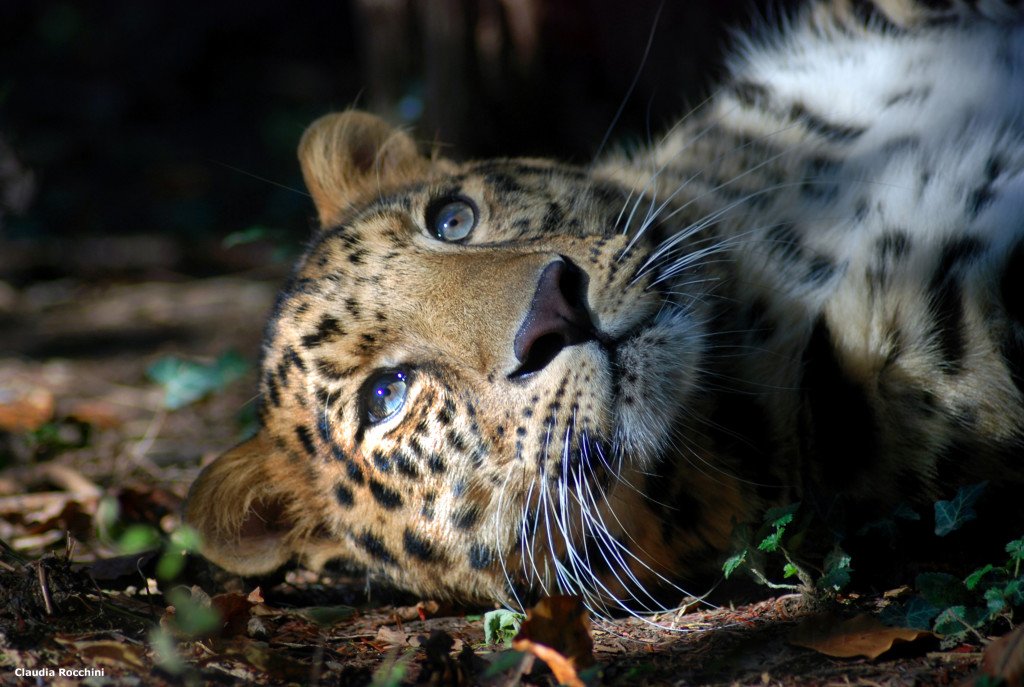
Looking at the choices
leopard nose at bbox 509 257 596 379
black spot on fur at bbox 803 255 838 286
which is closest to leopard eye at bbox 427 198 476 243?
leopard nose at bbox 509 257 596 379

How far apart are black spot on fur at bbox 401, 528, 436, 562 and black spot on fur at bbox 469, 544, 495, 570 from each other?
15cm

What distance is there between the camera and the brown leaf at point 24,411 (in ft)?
20.9

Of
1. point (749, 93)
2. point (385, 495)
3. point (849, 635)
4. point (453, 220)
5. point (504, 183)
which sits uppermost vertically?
point (749, 93)

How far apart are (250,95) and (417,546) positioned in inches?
360

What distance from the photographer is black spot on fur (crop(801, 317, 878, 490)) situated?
361cm

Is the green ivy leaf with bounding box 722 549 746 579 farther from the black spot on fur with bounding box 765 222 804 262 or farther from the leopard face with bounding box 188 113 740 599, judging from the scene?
the black spot on fur with bounding box 765 222 804 262

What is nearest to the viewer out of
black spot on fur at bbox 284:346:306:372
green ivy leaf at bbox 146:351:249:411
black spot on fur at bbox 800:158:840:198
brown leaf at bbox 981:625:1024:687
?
brown leaf at bbox 981:625:1024:687

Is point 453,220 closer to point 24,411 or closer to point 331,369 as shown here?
point 331,369

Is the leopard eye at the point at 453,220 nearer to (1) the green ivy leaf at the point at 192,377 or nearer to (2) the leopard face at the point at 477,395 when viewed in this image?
(2) the leopard face at the point at 477,395

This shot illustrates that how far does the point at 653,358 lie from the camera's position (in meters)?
3.42

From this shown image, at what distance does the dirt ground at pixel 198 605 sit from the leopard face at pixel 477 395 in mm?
227

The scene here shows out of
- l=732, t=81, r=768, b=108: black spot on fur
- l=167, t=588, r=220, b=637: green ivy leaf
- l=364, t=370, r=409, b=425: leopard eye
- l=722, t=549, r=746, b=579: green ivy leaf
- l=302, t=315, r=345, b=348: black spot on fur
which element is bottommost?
l=722, t=549, r=746, b=579: green ivy leaf

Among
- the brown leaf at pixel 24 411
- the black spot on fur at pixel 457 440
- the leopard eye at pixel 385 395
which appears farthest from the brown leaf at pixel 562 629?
the brown leaf at pixel 24 411

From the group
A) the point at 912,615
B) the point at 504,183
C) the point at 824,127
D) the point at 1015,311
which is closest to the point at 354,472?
the point at 504,183
